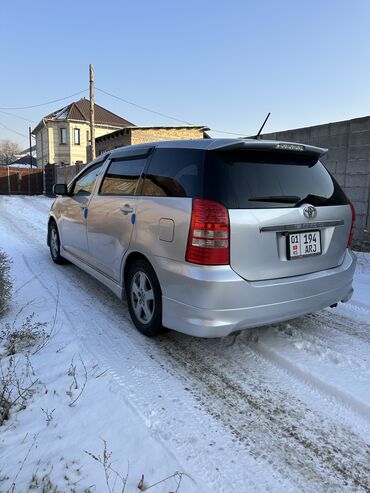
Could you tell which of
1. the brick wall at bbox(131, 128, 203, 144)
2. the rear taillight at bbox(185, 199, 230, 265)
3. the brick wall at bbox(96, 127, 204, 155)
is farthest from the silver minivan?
the brick wall at bbox(131, 128, 203, 144)

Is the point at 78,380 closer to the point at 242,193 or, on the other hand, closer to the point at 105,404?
the point at 105,404

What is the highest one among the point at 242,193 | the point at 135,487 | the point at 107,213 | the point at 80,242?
the point at 242,193

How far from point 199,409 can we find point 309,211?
1667 mm

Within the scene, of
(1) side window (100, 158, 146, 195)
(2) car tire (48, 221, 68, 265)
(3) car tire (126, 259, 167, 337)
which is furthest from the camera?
(2) car tire (48, 221, 68, 265)

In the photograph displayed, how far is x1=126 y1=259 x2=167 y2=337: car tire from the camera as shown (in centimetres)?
320

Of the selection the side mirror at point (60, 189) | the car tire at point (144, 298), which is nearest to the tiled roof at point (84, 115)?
the side mirror at point (60, 189)

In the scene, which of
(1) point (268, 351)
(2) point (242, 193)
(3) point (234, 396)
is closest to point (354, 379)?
(1) point (268, 351)

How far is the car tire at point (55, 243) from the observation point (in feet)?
19.5

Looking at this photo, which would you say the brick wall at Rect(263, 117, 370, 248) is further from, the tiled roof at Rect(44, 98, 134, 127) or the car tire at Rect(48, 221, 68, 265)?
the tiled roof at Rect(44, 98, 134, 127)

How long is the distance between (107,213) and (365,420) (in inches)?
116

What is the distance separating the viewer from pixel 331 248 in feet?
10.5

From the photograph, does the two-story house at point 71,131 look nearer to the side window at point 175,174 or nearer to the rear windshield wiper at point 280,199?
the side window at point 175,174

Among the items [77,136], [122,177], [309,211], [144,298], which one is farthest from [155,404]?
[77,136]

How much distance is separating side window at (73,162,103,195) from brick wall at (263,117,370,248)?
454 cm
